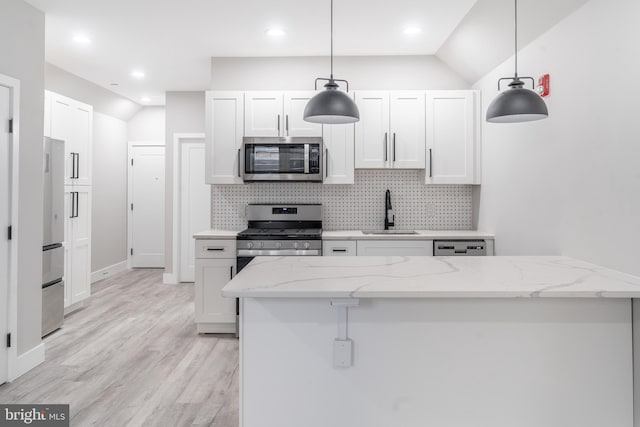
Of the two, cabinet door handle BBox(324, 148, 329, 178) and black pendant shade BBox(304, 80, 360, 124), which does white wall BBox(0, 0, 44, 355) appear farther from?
cabinet door handle BBox(324, 148, 329, 178)

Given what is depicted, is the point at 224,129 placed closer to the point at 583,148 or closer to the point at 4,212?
the point at 4,212

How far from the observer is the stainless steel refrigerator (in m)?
3.74

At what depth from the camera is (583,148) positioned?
2.52 meters

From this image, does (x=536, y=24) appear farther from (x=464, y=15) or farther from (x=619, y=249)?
(x=619, y=249)

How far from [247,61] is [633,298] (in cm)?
375

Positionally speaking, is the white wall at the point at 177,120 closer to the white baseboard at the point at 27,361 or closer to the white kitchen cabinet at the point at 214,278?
the white kitchen cabinet at the point at 214,278

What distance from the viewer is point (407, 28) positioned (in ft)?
11.9

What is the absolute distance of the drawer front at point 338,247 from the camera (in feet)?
12.5

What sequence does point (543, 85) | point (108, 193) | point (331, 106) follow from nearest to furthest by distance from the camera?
point (331, 106), point (543, 85), point (108, 193)

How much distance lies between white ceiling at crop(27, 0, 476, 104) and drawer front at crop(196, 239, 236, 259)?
182cm

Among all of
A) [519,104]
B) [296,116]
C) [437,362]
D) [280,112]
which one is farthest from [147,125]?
[437,362]

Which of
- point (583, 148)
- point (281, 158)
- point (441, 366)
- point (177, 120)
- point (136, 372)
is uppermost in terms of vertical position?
point (177, 120)

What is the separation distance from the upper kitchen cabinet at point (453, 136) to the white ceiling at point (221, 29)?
21.9 inches

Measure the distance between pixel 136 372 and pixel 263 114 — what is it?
8.01ft
